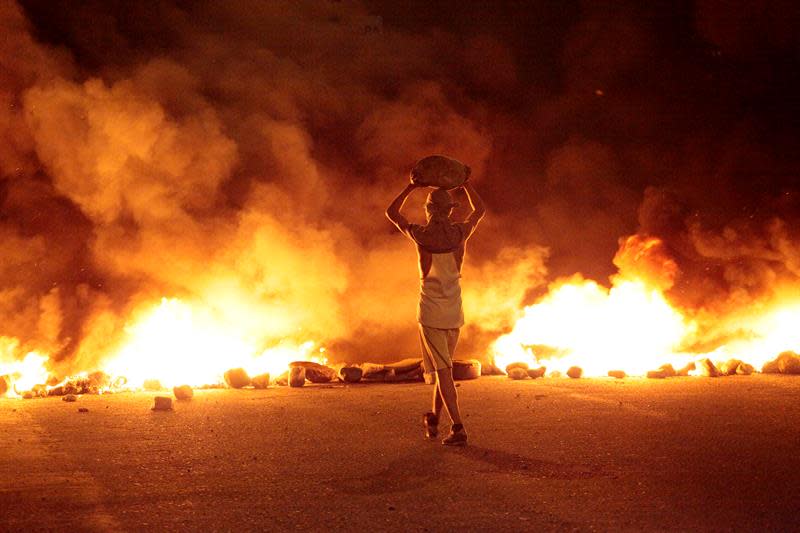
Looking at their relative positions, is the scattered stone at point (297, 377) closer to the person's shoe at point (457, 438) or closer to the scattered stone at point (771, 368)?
the person's shoe at point (457, 438)

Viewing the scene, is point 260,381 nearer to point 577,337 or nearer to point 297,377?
point 297,377

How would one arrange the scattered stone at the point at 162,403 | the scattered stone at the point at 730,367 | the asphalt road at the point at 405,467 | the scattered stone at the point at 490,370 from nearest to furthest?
the asphalt road at the point at 405,467 < the scattered stone at the point at 162,403 < the scattered stone at the point at 730,367 < the scattered stone at the point at 490,370

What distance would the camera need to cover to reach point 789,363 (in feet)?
40.1

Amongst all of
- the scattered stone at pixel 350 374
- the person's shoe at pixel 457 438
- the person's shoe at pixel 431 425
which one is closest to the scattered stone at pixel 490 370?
the scattered stone at pixel 350 374

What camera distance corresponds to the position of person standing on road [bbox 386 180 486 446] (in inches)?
233

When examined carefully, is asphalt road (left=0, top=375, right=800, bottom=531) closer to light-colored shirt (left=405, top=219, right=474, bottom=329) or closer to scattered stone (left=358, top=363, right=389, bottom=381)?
light-colored shirt (left=405, top=219, right=474, bottom=329)

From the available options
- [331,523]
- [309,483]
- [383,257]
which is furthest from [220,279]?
[331,523]

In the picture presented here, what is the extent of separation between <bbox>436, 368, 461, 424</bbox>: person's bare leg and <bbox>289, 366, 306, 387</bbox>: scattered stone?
639cm

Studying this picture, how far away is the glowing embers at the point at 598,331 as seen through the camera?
1402 cm

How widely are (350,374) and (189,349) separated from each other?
3219mm

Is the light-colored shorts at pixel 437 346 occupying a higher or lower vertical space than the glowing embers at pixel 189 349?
lower

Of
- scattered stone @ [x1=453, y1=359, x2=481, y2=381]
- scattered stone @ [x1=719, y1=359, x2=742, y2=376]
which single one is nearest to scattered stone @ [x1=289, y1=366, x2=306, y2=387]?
scattered stone @ [x1=453, y1=359, x2=481, y2=381]

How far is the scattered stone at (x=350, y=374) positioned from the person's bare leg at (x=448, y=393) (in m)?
6.72

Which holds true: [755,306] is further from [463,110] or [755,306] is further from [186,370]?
[186,370]
